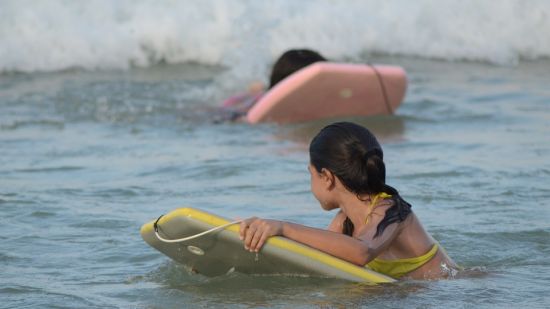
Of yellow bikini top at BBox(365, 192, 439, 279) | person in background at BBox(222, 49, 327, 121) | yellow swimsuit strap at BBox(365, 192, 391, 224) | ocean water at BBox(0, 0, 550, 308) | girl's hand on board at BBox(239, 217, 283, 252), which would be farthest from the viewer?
person in background at BBox(222, 49, 327, 121)

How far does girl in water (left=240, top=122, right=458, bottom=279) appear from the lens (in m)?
4.10

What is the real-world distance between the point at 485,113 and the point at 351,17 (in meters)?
5.41

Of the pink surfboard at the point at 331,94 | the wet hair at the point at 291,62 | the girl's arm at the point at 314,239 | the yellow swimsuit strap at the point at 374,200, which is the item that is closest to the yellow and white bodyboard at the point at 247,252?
the girl's arm at the point at 314,239

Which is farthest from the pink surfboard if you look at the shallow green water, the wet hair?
the wet hair

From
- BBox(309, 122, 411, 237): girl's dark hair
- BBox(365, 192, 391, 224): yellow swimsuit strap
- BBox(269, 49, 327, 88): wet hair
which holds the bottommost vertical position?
BBox(269, 49, 327, 88): wet hair

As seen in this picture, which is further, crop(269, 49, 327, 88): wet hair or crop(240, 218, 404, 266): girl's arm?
crop(269, 49, 327, 88): wet hair

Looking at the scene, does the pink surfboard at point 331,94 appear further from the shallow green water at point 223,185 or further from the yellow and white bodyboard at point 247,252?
the yellow and white bodyboard at point 247,252

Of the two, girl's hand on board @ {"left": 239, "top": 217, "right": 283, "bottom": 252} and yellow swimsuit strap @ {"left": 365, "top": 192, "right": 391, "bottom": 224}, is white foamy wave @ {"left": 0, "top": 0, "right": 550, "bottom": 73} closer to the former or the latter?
yellow swimsuit strap @ {"left": 365, "top": 192, "right": 391, "bottom": 224}

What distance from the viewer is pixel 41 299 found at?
14.6 feet

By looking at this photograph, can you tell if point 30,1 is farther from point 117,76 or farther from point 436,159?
point 436,159

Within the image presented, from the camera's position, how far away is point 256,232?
161 inches

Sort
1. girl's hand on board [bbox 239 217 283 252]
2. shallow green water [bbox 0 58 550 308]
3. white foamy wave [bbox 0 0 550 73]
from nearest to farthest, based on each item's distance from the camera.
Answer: girl's hand on board [bbox 239 217 283 252] → shallow green water [bbox 0 58 550 308] → white foamy wave [bbox 0 0 550 73]

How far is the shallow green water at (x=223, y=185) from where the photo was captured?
4.46 m

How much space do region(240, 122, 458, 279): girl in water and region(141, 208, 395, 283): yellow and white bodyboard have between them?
0.12 ft
